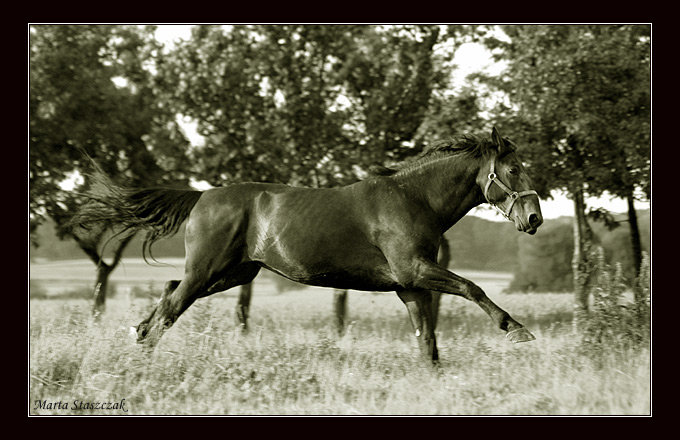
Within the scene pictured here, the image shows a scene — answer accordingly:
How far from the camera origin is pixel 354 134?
13023 millimetres

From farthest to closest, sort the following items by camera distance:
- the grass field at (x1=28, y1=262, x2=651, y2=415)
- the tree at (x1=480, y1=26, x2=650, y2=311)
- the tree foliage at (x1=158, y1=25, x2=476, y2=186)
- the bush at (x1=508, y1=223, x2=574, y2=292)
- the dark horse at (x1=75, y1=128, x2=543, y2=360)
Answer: the bush at (x1=508, y1=223, x2=574, y2=292) → the tree foliage at (x1=158, y1=25, x2=476, y2=186) → the tree at (x1=480, y1=26, x2=650, y2=311) → the dark horse at (x1=75, y1=128, x2=543, y2=360) → the grass field at (x1=28, y1=262, x2=651, y2=415)

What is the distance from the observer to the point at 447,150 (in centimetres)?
704

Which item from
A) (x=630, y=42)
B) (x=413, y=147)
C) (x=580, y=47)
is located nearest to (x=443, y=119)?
(x=413, y=147)

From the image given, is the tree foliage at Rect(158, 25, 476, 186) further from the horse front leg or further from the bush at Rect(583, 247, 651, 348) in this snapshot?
the horse front leg

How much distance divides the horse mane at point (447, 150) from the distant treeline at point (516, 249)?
7541mm

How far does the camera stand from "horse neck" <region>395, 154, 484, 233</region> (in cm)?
680

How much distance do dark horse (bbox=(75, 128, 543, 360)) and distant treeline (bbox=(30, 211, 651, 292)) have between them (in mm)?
7728

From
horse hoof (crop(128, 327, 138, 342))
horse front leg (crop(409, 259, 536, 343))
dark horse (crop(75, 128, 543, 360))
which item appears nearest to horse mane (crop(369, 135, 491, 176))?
dark horse (crop(75, 128, 543, 360))

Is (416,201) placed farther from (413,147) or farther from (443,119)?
(413,147)

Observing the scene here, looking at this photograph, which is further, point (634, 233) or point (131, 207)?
point (634, 233)

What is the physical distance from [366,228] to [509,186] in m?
1.38

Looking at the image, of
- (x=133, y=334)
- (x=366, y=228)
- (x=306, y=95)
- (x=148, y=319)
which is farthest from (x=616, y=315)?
(x=306, y=95)

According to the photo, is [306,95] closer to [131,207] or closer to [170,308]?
[131,207]

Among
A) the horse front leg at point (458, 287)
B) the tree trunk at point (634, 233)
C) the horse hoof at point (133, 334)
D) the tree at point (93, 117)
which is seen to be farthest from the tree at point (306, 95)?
the horse front leg at point (458, 287)
